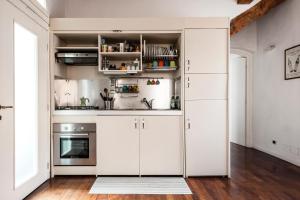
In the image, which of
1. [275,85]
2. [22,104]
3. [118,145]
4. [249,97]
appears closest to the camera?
[22,104]

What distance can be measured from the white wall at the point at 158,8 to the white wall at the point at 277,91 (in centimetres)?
69

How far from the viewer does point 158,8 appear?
437 cm

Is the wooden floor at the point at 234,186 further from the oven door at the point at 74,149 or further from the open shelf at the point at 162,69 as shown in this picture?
the open shelf at the point at 162,69

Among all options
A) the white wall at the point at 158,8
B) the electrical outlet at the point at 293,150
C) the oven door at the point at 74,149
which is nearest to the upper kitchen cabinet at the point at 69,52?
the white wall at the point at 158,8

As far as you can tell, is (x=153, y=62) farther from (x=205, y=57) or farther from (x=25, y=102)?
(x=25, y=102)

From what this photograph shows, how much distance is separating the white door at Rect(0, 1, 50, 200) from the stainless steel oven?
146 millimetres

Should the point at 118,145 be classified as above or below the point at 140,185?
above

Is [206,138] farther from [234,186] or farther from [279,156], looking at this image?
[279,156]

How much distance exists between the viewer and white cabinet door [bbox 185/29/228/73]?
338cm

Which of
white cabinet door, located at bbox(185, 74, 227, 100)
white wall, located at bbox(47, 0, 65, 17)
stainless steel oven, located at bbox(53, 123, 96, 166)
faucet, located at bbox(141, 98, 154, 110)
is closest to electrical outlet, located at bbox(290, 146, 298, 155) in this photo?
white cabinet door, located at bbox(185, 74, 227, 100)

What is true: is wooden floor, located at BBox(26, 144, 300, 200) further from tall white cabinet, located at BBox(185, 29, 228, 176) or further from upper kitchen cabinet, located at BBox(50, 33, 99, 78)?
upper kitchen cabinet, located at BBox(50, 33, 99, 78)

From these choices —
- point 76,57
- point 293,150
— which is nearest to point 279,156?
point 293,150

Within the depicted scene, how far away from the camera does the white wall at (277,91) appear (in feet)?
13.1

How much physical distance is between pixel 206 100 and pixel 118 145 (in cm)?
136
